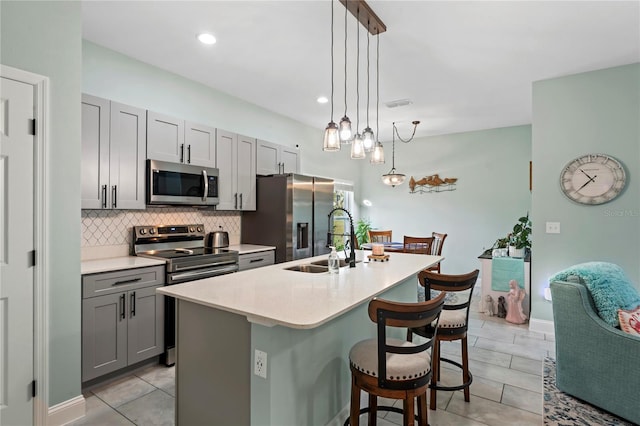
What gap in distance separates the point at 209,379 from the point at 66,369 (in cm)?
114

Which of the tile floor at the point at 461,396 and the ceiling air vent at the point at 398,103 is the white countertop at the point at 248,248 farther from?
the ceiling air vent at the point at 398,103

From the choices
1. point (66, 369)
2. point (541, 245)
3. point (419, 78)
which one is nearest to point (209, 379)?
point (66, 369)

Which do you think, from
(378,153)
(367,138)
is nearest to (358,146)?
(367,138)

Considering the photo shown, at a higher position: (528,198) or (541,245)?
(528,198)

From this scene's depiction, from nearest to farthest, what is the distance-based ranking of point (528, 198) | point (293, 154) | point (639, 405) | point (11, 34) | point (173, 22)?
point (11, 34) < point (639, 405) < point (173, 22) < point (293, 154) < point (528, 198)

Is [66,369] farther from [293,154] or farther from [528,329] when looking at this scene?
[528,329]

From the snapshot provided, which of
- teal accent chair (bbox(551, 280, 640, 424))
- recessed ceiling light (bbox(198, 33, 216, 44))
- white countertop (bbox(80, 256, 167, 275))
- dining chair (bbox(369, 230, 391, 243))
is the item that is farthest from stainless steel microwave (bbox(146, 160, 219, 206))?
teal accent chair (bbox(551, 280, 640, 424))

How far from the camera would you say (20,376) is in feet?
6.72

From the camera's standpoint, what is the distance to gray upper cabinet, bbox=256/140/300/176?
4.54 meters

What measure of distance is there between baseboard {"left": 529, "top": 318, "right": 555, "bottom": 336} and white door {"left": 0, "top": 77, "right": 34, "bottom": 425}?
4.59m

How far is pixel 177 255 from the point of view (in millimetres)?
3258

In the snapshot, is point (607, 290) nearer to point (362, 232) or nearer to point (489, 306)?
point (489, 306)

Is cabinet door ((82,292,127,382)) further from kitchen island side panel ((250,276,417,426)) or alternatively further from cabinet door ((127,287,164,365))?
Result: kitchen island side panel ((250,276,417,426))

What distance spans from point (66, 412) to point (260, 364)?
62.5 inches
